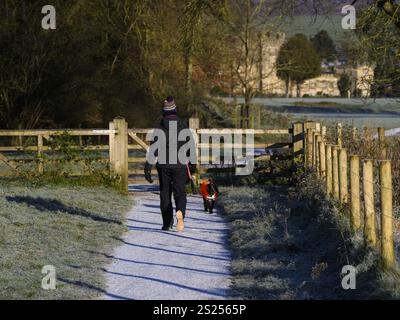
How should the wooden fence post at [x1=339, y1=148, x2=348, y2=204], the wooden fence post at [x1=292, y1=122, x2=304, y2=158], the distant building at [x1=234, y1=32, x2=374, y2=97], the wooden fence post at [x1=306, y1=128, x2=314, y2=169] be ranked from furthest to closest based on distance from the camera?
the wooden fence post at [x1=292, y1=122, x2=304, y2=158], the distant building at [x1=234, y1=32, x2=374, y2=97], the wooden fence post at [x1=306, y1=128, x2=314, y2=169], the wooden fence post at [x1=339, y1=148, x2=348, y2=204]

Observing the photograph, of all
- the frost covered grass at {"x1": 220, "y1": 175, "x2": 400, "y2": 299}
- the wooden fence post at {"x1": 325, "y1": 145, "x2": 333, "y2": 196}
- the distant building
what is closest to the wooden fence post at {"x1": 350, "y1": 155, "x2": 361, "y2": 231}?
the frost covered grass at {"x1": 220, "y1": 175, "x2": 400, "y2": 299}

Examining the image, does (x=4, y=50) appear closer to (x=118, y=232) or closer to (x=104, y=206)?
(x=104, y=206)

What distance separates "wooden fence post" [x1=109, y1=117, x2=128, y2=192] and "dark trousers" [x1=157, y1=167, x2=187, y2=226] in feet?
17.7

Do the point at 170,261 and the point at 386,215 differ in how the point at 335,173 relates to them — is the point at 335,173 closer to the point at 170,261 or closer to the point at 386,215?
the point at 170,261

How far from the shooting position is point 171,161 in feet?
43.4

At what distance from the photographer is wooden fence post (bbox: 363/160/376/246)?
9.02 metres

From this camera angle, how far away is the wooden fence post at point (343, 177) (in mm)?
11141

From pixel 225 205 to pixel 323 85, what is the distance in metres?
93.1

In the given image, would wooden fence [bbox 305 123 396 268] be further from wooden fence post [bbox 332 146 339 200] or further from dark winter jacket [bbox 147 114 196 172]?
dark winter jacket [bbox 147 114 196 172]

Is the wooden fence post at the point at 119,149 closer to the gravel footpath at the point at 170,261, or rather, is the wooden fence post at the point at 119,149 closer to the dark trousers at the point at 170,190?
the gravel footpath at the point at 170,261
